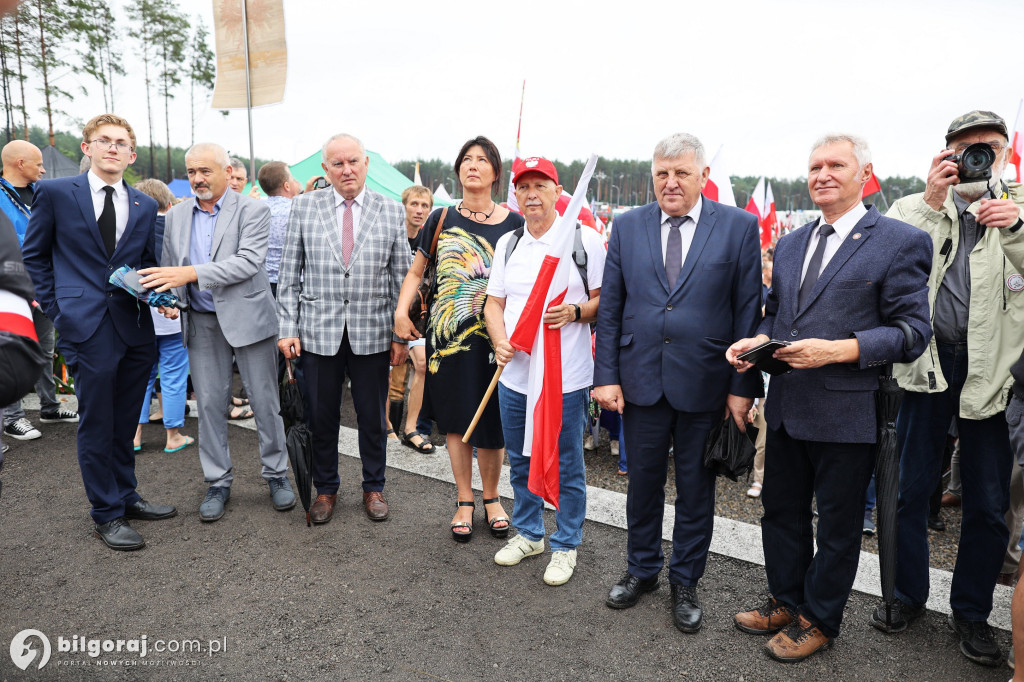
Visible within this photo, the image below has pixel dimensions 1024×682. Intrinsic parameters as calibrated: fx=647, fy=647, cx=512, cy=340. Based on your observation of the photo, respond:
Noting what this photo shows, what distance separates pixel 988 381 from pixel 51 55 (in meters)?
20.3

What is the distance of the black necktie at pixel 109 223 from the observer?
12.6ft

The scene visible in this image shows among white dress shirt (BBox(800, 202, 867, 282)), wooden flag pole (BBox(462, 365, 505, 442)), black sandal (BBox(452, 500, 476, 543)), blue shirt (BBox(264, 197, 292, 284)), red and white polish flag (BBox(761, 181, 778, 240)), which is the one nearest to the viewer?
white dress shirt (BBox(800, 202, 867, 282))

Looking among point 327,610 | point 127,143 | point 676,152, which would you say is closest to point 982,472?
point 676,152

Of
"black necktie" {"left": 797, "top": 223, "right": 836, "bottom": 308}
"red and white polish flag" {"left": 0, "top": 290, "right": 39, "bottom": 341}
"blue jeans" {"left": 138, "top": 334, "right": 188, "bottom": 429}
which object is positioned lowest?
"blue jeans" {"left": 138, "top": 334, "right": 188, "bottom": 429}

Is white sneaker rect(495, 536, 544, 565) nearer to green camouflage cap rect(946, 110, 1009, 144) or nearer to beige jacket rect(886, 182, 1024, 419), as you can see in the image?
beige jacket rect(886, 182, 1024, 419)

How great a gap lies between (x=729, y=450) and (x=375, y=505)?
2397mm

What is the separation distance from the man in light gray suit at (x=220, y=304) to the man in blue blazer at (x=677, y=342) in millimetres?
2389

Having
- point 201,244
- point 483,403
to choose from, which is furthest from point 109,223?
point 483,403

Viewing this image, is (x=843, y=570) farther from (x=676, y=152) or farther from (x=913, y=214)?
(x=676, y=152)

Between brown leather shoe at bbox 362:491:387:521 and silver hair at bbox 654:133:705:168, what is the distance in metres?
2.81

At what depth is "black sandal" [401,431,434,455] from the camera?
18.6ft

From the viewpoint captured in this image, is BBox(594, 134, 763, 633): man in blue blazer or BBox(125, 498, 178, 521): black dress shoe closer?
BBox(594, 134, 763, 633): man in blue blazer

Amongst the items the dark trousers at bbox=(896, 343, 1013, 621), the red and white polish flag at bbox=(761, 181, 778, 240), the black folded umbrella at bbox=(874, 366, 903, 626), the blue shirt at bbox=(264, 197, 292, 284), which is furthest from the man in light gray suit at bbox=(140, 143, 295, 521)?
the red and white polish flag at bbox=(761, 181, 778, 240)

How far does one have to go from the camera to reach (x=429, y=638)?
298 cm
